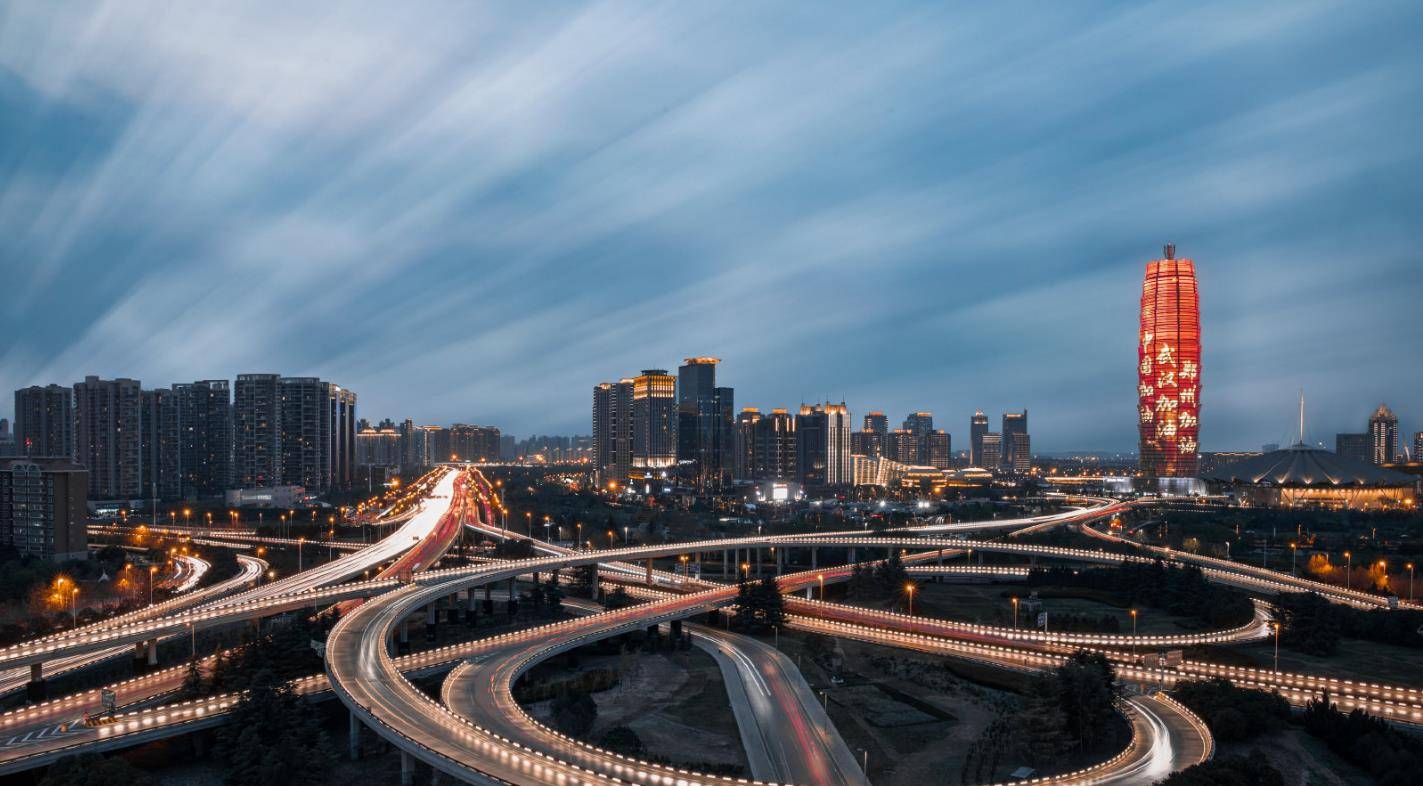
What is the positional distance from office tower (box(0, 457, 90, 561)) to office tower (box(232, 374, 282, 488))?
73.8 metres

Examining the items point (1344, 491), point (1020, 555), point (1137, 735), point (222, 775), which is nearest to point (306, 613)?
point (222, 775)

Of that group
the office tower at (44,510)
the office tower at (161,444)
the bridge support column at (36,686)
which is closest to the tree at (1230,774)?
the bridge support column at (36,686)

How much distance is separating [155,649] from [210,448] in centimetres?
12809

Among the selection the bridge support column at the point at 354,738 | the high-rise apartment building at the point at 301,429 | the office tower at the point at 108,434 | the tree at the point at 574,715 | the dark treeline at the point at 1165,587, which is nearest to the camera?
the bridge support column at the point at 354,738

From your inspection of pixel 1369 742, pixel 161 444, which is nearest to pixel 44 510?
pixel 161 444

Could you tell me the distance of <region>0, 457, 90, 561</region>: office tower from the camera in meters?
81.1

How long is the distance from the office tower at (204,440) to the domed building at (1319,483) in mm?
177897

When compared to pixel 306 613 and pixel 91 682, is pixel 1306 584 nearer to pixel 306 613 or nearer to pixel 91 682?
pixel 306 613

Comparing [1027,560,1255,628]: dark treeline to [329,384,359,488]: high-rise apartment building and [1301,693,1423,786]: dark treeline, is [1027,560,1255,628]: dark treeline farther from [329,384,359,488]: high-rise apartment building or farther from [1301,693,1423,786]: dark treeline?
[329,384,359,488]: high-rise apartment building

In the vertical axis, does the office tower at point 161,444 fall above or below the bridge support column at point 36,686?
above

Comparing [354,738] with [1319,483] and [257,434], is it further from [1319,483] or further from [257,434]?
[1319,483]

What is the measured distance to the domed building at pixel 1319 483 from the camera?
150625 mm

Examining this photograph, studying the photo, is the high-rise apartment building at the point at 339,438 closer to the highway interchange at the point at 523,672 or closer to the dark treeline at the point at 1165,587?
the highway interchange at the point at 523,672

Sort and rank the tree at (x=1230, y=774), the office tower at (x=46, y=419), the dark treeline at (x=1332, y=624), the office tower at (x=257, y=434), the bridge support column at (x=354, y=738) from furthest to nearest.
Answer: the office tower at (x=257, y=434) → the office tower at (x=46, y=419) → the dark treeline at (x=1332, y=624) → the bridge support column at (x=354, y=738) → the tree at (x=1230, y=774)
